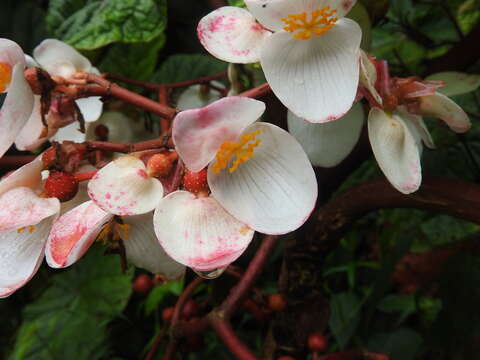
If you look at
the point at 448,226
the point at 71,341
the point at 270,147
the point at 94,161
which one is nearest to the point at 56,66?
the point at 94,161

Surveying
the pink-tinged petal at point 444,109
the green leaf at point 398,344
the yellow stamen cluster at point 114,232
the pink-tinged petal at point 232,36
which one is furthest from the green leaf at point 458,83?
the green leaf at point 398,344

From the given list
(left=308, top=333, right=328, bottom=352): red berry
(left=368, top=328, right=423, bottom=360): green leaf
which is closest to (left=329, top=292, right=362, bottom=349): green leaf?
(left=368, top=328, right=423, bottom=360): green leaf

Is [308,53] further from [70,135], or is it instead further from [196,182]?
[70,135]

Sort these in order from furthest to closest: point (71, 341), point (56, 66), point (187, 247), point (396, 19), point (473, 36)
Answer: point (396, 19) < point (71, 341) < point (473, 36) < point (56, 66) < point (187, 247)

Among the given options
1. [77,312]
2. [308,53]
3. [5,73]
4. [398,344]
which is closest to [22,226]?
[5,73]

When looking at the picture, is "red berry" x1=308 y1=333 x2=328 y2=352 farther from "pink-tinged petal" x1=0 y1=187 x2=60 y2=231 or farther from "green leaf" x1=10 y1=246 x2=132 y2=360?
"pink-tinged petal" x1=0 y1=187 x2=60 y2=231

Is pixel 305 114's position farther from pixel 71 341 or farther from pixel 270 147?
pixel 71 341

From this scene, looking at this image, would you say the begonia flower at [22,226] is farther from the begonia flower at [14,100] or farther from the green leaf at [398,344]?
the green leaf at [398,344]
